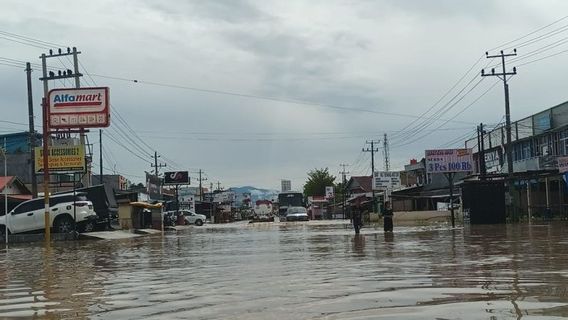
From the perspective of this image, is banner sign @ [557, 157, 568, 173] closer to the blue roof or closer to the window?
the window

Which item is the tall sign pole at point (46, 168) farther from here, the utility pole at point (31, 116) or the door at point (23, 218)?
the utility pole at point (31, 116)

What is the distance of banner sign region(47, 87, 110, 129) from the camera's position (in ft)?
118

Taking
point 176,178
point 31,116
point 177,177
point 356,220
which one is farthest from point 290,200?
point 356,220

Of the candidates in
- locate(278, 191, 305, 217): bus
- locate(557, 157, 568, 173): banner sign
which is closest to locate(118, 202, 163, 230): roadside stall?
locate(557, 157, 568, 173): banner sign

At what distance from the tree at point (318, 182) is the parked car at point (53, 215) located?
10463cm

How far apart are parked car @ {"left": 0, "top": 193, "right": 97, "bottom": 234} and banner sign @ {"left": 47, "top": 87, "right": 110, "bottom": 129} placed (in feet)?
22.4

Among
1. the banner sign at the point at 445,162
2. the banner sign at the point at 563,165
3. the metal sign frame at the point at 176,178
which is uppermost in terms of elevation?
the metal sign frame at the point at 176,178

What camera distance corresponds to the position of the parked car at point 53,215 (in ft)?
99.7

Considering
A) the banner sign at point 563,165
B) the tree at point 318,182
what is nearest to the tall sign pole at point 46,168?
the banner sign at point 563,165

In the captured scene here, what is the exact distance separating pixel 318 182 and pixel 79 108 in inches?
3990

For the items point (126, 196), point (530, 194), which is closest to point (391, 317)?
point (126, 196)

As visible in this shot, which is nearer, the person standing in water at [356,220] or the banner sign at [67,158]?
the person standing in water at [356,220]

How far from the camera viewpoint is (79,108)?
3638 cm

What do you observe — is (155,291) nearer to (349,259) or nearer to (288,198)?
(349,259)
